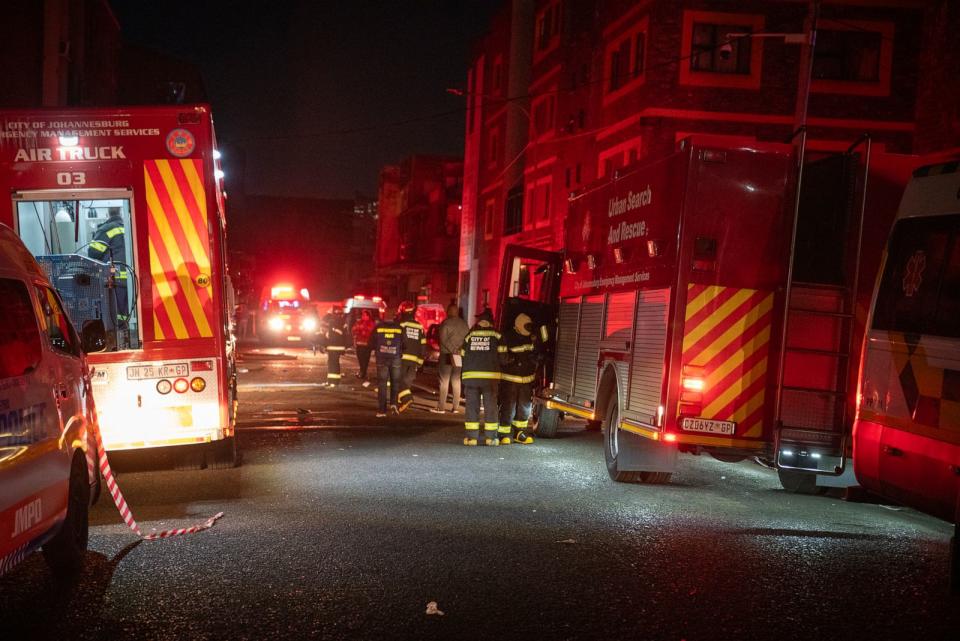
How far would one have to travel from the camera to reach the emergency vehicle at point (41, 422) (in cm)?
468

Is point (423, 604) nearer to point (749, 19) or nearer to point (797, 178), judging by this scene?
point (797, 178)

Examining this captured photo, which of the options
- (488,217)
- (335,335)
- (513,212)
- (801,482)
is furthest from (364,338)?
(488,217)

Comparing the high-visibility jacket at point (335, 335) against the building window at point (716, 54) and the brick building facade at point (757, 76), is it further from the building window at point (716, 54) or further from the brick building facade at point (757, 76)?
the building window at point (716, 54)

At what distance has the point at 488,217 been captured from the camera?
39.2m

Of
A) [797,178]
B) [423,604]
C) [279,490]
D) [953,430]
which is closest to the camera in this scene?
[423,604]

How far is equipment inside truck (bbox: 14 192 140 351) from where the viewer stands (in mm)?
8328

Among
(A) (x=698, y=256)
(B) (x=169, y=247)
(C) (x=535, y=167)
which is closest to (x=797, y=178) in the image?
(A) (x=698, y=256)

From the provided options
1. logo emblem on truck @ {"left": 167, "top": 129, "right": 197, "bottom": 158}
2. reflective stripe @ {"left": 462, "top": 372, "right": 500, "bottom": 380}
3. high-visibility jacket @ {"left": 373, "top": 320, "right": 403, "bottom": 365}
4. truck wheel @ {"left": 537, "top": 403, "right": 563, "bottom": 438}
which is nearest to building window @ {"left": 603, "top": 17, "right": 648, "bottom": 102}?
high-visibility jacket @ {"left": 373, "top": 320, "right": 403, "bottom": 365}

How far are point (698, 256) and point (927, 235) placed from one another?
6.82 feet

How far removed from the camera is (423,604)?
17.2ft

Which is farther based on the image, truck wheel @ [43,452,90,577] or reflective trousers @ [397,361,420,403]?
reflective trousers @ [397,361,420,403]

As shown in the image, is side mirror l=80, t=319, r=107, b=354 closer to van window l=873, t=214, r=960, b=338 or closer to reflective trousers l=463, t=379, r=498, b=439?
van window l=873, t=214, r=960, b=338

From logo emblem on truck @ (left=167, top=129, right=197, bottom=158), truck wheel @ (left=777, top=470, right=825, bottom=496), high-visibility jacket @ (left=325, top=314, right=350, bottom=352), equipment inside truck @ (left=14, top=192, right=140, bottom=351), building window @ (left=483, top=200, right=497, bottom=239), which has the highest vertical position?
building window @ (left=483, top=200, right=497, bottom=239)

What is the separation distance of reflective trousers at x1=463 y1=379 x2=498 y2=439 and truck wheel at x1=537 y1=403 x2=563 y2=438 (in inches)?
46.3
